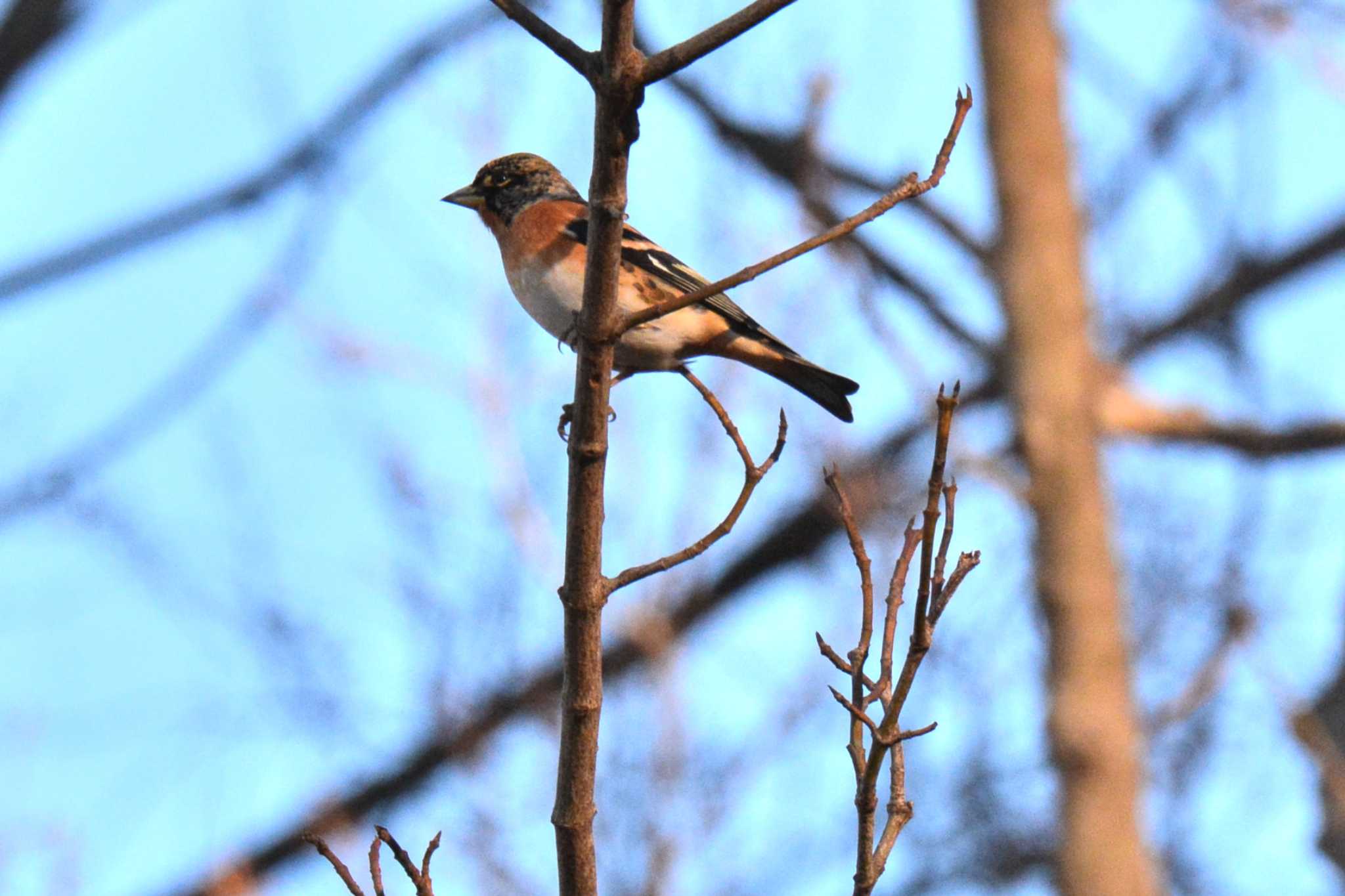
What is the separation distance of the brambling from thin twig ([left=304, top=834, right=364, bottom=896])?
171 centimetres

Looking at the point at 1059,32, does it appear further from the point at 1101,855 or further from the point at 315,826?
the point at 315,826

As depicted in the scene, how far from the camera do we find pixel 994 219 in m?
7.09

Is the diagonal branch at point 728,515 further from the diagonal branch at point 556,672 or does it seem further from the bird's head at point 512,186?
the diagonal branch at point 556,672

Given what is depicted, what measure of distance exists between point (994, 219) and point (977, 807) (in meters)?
3.61

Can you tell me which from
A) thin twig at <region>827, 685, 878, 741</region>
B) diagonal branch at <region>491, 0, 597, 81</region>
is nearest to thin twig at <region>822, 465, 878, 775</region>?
thin twig at <region>827, 685, 878, 741</region>

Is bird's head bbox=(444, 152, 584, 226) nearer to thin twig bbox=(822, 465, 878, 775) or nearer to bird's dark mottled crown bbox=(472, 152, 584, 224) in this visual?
bird's dark mottled crown bbox=(472, 152, 584, 224)

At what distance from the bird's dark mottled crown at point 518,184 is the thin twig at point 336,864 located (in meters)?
3.13

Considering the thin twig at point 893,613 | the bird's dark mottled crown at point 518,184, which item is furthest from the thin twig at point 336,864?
the bird's dark mottled crown at point 518,184

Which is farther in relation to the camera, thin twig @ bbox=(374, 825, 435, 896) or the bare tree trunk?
the bare tree trunk

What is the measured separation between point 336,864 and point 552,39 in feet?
4.44

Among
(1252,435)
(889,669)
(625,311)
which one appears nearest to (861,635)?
(889,669)

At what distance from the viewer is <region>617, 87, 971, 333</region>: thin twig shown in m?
2.37

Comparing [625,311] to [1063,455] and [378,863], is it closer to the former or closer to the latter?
[378,863]

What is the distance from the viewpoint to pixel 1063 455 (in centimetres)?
655
